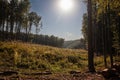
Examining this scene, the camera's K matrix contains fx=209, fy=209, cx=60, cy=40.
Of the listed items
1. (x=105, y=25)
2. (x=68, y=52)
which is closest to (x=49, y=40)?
(x=68, y=52)

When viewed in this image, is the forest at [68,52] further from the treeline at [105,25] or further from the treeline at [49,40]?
the treeline at [49,40]

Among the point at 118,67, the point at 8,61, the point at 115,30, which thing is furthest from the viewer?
the point at 115,30

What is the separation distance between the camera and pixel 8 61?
2069cm

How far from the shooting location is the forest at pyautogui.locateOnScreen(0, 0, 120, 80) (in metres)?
15.1

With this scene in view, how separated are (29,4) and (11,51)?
47761 mm

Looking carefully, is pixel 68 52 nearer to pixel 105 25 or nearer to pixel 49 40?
pixel 105 25

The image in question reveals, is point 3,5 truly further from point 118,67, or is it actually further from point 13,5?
point 118,67

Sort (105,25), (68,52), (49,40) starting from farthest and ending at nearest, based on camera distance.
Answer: (49,40)
(68,52)
(105,25)

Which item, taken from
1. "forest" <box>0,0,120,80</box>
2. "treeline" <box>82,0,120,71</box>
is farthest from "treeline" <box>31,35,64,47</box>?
"treeline" <box>82,0,120,71</box>

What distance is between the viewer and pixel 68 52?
3703cm

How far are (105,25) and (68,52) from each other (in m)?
10.4

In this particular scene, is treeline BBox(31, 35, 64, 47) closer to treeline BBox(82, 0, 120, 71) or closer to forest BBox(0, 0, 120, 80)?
forest BBox(0, 0, 120, 80)

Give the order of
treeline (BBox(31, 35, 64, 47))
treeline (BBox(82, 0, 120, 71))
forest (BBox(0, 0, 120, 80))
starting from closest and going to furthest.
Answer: forest (BBox(0, 0, 120, 80)), treeline (BBox(82, 0, 120, 71)), treeline (BBox(31, 35, 64, 47))

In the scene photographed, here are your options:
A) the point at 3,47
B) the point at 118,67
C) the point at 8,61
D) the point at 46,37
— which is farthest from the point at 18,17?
the point at 46,37
